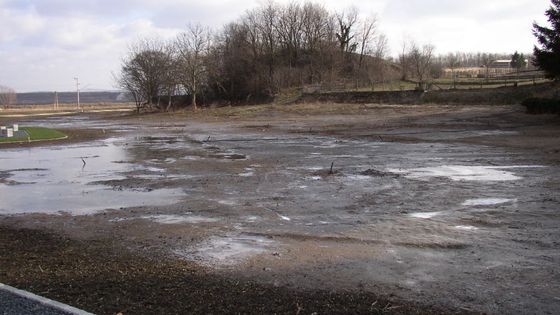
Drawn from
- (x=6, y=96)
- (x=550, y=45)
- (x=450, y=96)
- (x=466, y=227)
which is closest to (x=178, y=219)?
(x=466, y=227)

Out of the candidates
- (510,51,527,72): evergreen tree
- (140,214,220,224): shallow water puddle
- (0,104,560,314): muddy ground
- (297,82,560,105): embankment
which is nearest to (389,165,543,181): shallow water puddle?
(0,104,560,314): muddy ground

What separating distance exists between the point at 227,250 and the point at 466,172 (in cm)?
1091

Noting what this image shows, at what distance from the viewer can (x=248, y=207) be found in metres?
12.9

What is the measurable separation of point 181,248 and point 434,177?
9768mm

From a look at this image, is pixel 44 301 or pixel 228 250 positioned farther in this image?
pixel 228 250

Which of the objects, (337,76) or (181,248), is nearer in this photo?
(181,248)

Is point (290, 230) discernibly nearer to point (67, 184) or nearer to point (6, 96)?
point (67, 184)

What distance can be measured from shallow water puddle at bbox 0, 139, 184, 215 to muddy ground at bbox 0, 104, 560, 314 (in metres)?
0.08

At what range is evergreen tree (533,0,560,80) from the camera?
1265 inches

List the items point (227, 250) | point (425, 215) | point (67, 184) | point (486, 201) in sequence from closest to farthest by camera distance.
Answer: point (227, 250), point (425, 215), point (486, 201), point (67, 184)

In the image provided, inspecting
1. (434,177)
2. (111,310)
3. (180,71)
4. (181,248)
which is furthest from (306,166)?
(180,71)

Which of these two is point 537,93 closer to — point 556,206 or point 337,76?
point 337,76

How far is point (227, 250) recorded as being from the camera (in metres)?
9.06

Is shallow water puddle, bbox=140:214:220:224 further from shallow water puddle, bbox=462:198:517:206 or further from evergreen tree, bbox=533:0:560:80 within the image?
evergreen tree, bbox=533:0:560:80
